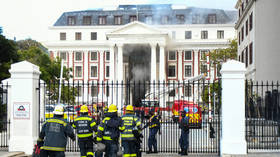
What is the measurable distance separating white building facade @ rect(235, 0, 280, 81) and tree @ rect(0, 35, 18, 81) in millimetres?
19402

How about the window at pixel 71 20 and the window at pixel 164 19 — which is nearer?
the window at pixel 164 19

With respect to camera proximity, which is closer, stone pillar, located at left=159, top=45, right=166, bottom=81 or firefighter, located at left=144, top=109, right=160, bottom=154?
firefighter, located at left=144, top=109, right=160, bottom=154

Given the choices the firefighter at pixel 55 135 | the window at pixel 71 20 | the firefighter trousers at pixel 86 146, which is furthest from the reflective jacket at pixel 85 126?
the window at pixel 71 20

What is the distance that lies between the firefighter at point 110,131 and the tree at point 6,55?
77.0 feet

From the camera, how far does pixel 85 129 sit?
420 inches

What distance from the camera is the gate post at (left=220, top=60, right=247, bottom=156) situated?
12781 mm

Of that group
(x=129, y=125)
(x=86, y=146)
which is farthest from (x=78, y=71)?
(x=129, y=125)

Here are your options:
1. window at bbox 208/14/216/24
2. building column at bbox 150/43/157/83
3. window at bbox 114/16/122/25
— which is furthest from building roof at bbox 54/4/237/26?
building column at bbox 150/43/157/83

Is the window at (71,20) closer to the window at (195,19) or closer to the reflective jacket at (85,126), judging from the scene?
the window at (195,19)

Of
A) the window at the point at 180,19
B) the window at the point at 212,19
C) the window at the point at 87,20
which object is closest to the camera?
the window at the point at 180,19

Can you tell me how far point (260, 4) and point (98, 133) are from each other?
23.7 meters

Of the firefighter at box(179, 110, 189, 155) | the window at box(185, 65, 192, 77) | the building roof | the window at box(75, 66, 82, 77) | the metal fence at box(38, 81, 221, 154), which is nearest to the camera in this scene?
the metal fence at box(38, 81, 221, 154)

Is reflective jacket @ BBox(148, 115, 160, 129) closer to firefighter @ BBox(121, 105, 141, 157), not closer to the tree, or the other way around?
firefighter @ BBox(121, 105, 141, 157)

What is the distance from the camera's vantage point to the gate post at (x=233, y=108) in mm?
12781
